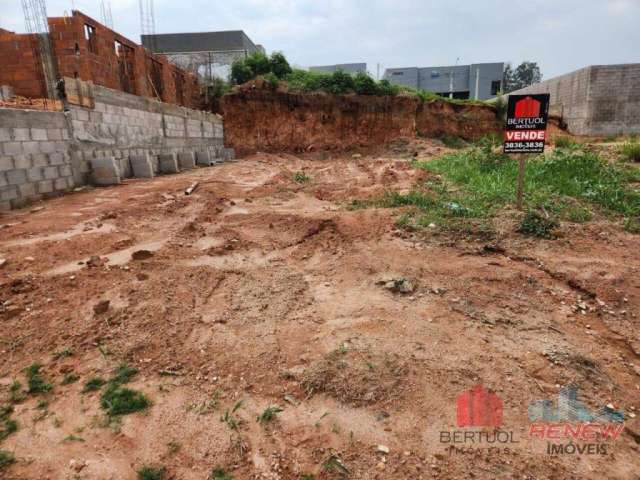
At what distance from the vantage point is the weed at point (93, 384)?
7.50 feet

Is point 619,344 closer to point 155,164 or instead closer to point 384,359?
point 384,359

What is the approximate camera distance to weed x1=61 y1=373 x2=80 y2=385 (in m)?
2.35

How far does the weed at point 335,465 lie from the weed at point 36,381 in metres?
1.70

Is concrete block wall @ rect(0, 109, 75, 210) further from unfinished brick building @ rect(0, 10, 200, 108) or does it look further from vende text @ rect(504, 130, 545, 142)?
vende text @ rect(504, 130, 545, 142)

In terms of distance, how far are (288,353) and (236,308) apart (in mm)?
821

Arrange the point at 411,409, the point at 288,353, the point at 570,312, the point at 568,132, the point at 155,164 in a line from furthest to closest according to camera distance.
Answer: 1. the point at 568,132
2. the point at 155,164
3. the point at 570,312
4. the point at 288,353
5. the point at 411,409

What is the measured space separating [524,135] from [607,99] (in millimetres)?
12817

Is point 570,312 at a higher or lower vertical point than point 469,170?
lower

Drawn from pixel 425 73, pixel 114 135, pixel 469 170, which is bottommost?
pixel 469 170

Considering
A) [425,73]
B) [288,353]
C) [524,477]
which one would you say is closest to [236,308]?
[288,353]

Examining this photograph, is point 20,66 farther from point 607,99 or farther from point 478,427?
point 607,99

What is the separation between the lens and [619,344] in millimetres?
2715

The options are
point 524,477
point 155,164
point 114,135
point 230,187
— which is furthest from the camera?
point 155,164

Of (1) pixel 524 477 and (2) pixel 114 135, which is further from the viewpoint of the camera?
(2) pixel 114 135
